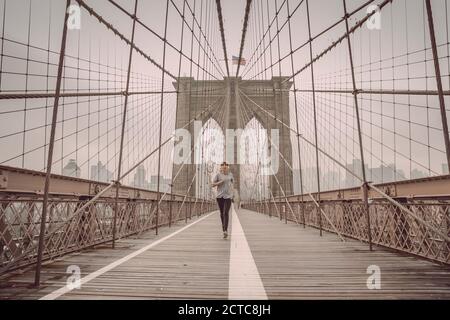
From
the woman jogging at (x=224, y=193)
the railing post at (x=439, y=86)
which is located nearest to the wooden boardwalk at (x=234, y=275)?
the railing post at (x=439, y=86)

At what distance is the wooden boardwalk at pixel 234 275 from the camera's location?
7.22ft

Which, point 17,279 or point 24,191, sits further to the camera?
point 24,191

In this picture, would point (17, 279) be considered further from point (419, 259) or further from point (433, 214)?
point (433, 214)

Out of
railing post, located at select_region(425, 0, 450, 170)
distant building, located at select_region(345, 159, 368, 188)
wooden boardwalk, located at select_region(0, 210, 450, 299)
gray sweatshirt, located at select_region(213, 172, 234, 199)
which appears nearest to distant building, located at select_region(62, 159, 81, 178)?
gray sweatshirt, located at select_region(213, 172, 234, 199)

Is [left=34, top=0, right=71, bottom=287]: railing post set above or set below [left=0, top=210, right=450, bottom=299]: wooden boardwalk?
above

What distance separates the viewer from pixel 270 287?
7.73 ft

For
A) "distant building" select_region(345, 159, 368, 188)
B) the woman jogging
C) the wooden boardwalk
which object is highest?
"distant building" select_region(345, 159, 368, 188)

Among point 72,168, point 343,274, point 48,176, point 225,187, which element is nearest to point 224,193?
point 225,187

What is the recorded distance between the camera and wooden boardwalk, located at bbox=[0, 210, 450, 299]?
2199 mm

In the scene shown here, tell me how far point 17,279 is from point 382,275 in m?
3.15

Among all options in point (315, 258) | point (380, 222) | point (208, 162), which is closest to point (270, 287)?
point (315, 258)

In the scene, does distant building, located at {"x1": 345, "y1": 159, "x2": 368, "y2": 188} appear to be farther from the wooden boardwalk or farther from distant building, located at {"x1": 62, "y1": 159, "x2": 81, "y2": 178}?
distant building, located at {"x1": 62, "y1": 159, "x2": 81, "y2": 178}

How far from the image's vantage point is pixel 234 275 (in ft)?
8.96
